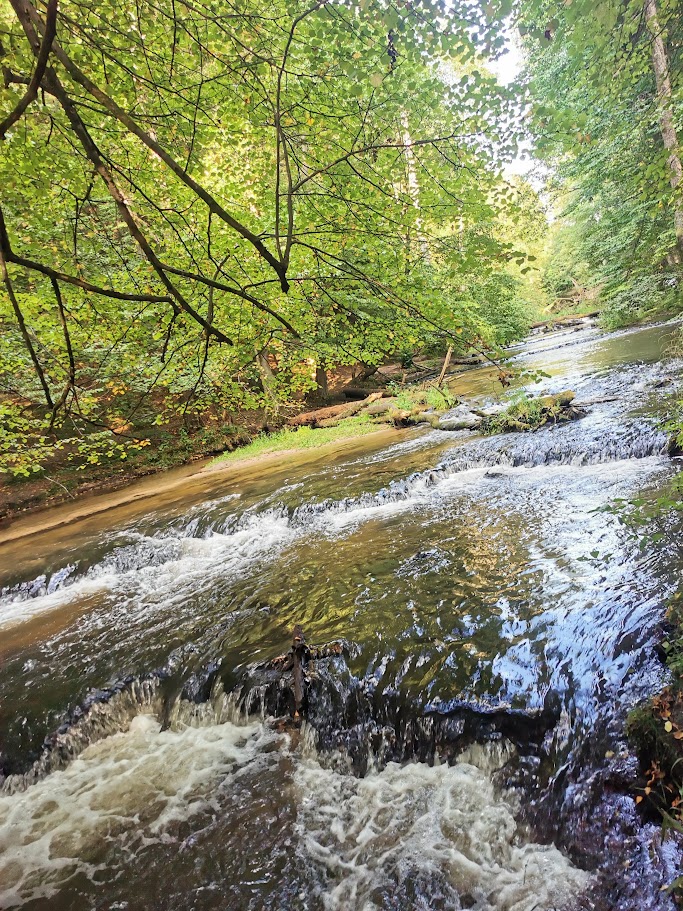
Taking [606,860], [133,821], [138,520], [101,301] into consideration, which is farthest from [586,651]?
[138,520]

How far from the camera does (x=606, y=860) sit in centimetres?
255

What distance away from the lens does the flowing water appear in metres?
2.86

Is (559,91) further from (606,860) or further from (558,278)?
(558,278)

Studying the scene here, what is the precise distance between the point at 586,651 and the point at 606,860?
53.2 inches

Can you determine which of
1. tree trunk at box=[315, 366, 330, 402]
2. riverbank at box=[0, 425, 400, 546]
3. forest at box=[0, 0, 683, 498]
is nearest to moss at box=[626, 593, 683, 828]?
forest at box=[0, 0, 683, 498]

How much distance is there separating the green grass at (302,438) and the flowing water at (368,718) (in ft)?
24.4

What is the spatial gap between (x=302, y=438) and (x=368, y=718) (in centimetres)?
1237

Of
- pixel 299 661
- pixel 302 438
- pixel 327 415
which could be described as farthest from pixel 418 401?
pixel 299 661

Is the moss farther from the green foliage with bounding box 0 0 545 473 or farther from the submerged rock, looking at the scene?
the submerged rock

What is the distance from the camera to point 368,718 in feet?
12.7

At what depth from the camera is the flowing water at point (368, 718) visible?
286 cm

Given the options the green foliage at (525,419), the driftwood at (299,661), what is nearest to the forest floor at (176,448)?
the green foliage at (525,419)

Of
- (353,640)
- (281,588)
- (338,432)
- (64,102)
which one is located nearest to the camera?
(64,102)

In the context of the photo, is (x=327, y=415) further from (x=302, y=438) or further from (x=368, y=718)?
(x=368, y=718)
